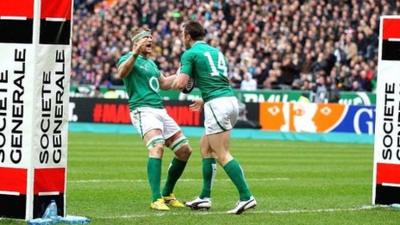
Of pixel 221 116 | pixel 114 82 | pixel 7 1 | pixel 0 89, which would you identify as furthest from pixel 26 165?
pixel 114 82

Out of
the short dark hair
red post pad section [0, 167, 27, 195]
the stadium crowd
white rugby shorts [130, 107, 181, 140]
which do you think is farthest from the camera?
the stadium crowd

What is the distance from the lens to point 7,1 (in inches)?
432

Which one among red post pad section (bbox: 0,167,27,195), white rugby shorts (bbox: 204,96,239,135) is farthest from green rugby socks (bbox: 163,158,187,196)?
red post pad section (bbox: 0,167,27,195)

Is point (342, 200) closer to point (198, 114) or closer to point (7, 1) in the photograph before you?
point (7, 1)

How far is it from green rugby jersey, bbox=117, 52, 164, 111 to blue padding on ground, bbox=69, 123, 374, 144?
18.8m

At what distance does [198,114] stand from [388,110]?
2081cm

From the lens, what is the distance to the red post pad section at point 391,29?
535 inches

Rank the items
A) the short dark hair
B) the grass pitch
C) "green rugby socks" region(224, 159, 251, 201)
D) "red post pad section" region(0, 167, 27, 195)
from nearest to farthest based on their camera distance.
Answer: "red post pad section" region(0, 167, 27, 195), the grass pitch, "green rugby socks" region(224, 159, 251, 201), the short dark hair

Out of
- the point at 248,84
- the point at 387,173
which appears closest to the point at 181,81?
the point at 387,173

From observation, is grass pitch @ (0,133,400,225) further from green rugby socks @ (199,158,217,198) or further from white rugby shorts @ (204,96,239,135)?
white rugby shorts @ (204,96,239,135)

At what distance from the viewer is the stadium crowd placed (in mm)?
36906

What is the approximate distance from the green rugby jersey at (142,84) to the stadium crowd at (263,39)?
21.1 meters

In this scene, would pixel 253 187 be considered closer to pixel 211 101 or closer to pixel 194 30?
pixel 211 101

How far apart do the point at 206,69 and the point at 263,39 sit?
26.8 m
